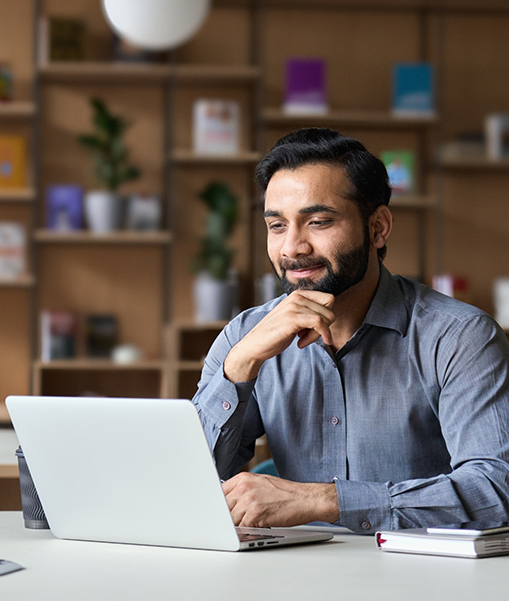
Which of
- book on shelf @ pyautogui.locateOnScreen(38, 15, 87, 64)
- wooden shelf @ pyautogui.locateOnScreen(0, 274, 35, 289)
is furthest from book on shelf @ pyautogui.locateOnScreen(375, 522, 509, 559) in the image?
book on shelf @ pyautogui.locateOnScreen(38, 15, 87, 64)

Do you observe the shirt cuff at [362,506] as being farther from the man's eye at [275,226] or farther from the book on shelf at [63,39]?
the book on shelf at [63,39]

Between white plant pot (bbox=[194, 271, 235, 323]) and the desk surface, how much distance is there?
9.52 ft

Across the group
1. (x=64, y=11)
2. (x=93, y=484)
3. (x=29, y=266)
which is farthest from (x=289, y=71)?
(x=93, y=484)

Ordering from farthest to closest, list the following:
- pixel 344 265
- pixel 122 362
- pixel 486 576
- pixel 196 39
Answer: pixel 196 39 → pixel 122 362 → pixel 344 265 → pixel 486 576

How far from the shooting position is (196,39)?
434cm

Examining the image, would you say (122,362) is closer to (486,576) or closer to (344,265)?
(344,265)

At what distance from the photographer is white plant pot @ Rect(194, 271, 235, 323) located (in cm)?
405

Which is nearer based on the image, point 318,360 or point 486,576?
point 486,576

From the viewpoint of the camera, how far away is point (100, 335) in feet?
13.8

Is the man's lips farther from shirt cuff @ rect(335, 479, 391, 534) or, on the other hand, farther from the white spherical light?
the white spherical light

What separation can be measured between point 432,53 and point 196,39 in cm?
124

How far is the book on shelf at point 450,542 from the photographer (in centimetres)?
107

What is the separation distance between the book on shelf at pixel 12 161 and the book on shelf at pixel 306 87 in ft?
4.36

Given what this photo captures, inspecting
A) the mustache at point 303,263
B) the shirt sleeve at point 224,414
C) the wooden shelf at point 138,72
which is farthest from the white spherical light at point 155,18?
the wooden shelf at point 138,72
